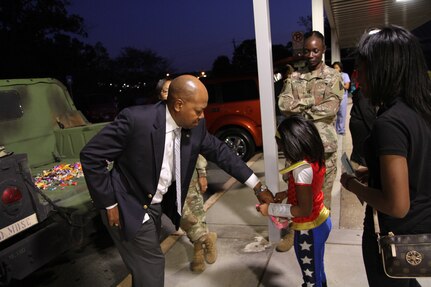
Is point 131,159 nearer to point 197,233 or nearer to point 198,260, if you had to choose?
point 197,233

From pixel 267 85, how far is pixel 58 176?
2492mm

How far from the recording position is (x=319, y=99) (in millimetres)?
3312

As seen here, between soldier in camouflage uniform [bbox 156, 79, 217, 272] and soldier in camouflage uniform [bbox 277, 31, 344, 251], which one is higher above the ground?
soldier in camouflage uniform [bbox 277, 31, 344, 251]

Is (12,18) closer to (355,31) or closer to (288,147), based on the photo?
(355,31)

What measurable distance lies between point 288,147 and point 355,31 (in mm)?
14504

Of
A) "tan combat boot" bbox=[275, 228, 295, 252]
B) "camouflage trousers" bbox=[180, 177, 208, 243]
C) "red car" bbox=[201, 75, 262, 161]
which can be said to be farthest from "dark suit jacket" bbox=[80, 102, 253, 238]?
"red car" bbox=[201, 75, 262, 161]

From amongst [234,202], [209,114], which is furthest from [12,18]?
[234,202]

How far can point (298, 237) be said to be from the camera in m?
2.26

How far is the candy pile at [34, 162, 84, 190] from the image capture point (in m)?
3.62

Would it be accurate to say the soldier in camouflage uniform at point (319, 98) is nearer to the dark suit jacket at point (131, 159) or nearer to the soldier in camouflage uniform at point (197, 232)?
the soldier in camouflage uniform at point (197, 232)

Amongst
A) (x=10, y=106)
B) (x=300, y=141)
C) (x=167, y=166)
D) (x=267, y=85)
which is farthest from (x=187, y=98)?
(x=10, y=106)

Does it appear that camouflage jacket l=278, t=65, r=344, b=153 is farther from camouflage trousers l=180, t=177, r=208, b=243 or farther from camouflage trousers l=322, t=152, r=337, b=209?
camouflage trousers l=180, t=177, r=208, b=243

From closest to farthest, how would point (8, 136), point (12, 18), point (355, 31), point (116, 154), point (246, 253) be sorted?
1. point (116, 154)
2. point (246, 253)
3. point (8, 136)
4. point (355, 31)
5. point (12, 18)

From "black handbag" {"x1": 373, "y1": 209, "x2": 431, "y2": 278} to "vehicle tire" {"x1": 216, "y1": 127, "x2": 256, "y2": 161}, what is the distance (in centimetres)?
625
